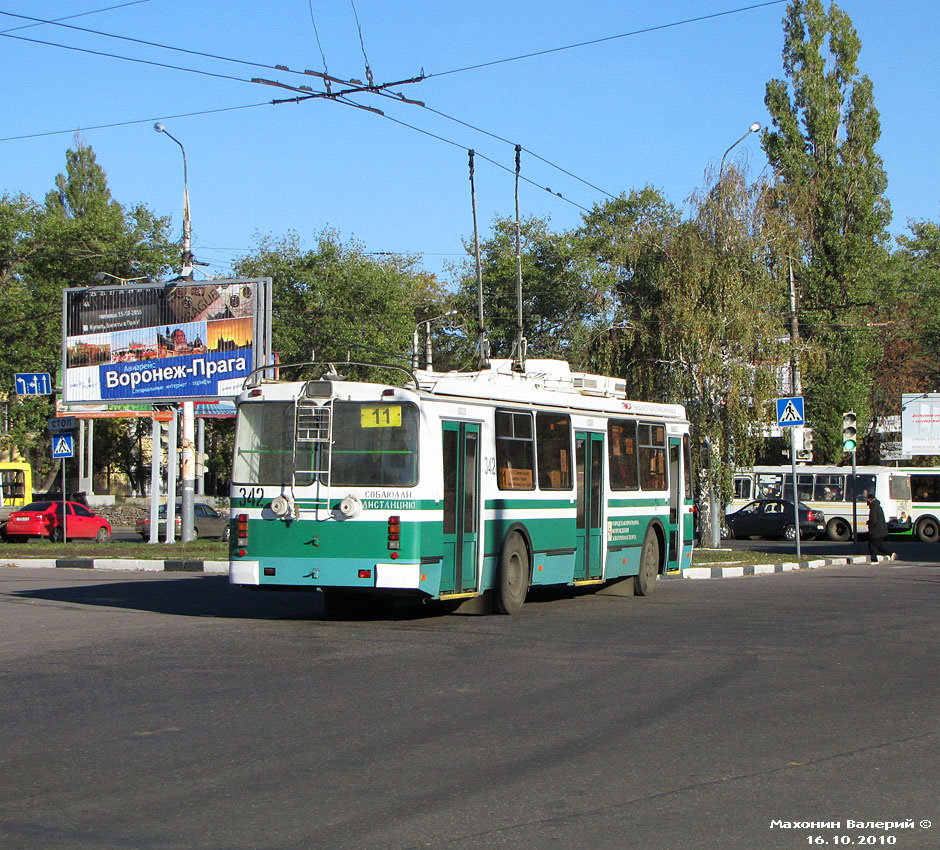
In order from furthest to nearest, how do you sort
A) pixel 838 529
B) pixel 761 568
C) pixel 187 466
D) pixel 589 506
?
pixel 838 529 < pixel 187 466 < pixel 761 568 < pixel 589 506

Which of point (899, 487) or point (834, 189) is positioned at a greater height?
point (834, 189)

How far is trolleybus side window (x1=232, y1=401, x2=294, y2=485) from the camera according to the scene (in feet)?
46.8

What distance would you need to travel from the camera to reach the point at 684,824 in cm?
573

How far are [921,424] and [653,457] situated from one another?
123ft

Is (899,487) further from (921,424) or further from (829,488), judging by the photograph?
(921,424)

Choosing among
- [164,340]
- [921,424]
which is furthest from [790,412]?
[921,424]

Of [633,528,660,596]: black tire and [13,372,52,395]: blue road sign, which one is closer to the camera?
[633,528,660,596]: black tire

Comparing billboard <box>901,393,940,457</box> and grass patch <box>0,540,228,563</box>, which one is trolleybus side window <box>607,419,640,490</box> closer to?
grass patch <box>0,540,228,563</box>

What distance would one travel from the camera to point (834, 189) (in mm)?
48719

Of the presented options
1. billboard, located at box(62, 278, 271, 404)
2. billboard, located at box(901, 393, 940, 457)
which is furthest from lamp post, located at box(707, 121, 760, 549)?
billboard, located at box(901, 393, 940, 457)

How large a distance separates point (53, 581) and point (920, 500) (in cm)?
3275

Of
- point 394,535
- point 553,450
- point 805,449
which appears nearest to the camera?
point 394,535

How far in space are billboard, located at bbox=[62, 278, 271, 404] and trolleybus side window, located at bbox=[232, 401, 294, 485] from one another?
15776 millimetres

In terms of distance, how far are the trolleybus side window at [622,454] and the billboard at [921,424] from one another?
37416mm
